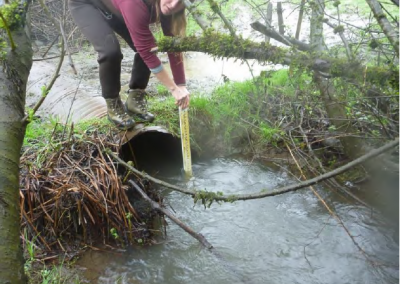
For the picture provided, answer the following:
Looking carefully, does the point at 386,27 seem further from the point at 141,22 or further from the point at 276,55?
the point at 141,22

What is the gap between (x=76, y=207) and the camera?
256cm

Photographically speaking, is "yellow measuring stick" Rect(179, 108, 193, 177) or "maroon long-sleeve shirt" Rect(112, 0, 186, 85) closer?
"maroon long-sleeve shirt" Rect(112, 0, 186, 85)

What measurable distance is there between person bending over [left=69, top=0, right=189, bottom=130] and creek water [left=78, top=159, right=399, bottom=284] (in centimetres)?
92

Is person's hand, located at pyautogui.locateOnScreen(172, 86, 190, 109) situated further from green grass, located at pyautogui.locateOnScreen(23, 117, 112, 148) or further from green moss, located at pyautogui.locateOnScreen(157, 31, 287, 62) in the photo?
green moss, located at pyautogui.locateOnScreen(157, 31, 287, 62)

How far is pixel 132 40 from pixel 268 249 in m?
1.93

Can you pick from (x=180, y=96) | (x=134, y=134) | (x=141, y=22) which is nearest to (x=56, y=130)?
(x=134, y=134)

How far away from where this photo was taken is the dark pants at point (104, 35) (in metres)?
2.98

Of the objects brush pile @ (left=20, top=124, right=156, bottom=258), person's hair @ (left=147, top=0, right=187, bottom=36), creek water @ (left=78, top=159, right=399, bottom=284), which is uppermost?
person's hair @ (left=147, top=0, right=187, bottom=36)

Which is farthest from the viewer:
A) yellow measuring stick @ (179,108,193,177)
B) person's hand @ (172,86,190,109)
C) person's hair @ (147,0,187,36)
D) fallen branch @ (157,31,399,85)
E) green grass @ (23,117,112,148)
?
yellow measuring stick @ (179,108,193,177)

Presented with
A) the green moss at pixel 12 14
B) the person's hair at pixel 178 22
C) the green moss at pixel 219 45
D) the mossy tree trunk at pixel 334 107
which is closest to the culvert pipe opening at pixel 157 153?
the person's hair at pixel 178 22

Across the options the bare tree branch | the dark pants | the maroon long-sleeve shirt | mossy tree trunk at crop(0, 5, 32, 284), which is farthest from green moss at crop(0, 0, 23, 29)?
the bare tree branch

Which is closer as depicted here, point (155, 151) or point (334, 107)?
point (334, 107)

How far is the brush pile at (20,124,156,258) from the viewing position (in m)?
2.55

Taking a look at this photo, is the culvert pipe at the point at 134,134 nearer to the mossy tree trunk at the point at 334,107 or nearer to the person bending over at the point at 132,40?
the person bending over at the point at 132,40
